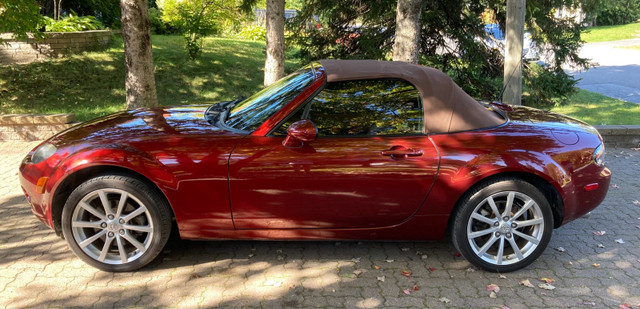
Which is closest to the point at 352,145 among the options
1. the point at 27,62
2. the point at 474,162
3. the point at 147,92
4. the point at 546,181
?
the point at 474,162

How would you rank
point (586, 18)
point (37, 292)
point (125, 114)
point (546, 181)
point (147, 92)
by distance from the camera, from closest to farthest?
point (37, 292), point (546, 181), point (125, 114), point (147, 92), point (586, 18)

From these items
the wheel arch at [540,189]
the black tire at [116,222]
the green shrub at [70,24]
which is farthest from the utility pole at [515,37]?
the green shrub at [70,24]

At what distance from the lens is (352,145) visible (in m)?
3.58

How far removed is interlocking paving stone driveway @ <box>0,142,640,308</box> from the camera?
338cm

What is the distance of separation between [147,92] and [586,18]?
8.32 m

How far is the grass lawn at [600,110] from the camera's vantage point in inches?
385

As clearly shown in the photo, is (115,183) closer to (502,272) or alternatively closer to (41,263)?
(41,263)

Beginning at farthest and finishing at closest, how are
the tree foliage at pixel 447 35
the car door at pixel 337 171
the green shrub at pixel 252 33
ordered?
the green shrub at pixel 252 33
the tree foliage at pixel 447 35
the car door at pixel 337 171

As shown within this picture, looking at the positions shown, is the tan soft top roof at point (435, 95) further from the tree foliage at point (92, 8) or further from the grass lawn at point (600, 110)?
the tree foliage at point (92, 8)

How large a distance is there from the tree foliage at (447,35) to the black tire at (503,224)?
21.6ft

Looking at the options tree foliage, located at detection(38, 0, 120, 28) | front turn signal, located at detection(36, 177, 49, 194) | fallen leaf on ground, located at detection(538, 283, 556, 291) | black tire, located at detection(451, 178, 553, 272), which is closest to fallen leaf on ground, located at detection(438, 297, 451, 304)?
black tire, located at detection(451, 178, 553, 272)

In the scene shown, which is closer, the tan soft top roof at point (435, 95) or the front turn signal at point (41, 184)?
the front turn signal at point (41, 184)

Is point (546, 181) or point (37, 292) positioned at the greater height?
point (546, 181)

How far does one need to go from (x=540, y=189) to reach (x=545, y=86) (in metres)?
6.88
